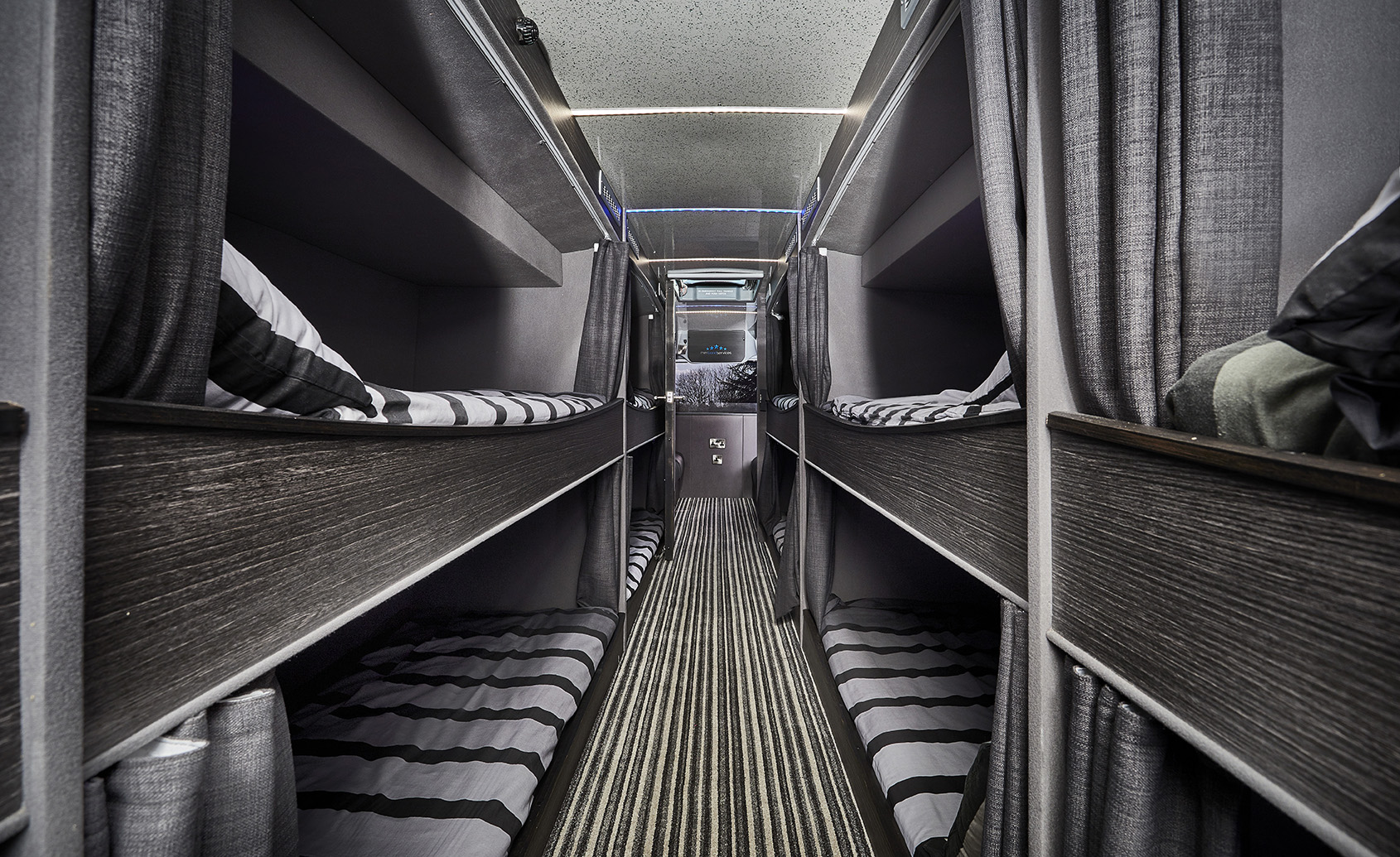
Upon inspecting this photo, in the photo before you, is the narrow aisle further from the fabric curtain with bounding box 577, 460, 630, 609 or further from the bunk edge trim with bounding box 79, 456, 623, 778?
the bunk edge trim with bounding box 79, 456, 623, 778

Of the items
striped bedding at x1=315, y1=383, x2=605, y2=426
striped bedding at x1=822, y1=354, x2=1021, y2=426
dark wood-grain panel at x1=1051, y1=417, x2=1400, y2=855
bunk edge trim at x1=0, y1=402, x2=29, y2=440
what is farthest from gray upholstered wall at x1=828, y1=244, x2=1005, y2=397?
bunk edge trim at x1=0, y1=402, x2=29, y2=440

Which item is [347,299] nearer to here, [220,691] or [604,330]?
[604,330]

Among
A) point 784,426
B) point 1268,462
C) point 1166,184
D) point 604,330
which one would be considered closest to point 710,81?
point 604,330

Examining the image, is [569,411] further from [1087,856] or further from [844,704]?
[1087,856]

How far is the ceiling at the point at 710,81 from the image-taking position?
178cm

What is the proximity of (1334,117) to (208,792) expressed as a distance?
1214 mm

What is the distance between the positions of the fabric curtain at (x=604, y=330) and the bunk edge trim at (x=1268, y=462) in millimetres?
1837

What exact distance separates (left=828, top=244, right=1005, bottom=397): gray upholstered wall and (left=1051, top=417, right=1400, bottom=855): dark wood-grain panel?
6.86 feet

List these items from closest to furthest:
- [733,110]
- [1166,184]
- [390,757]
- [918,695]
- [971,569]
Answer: [1166,184] → [971,569] → [390,757] → [918,695] → [733,110]

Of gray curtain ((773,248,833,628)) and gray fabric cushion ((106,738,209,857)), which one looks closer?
gray fabric cushion ((106,738,209,857))

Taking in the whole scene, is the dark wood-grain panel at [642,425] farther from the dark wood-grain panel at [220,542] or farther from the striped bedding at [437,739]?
the dark wood-grain panel at [220,542]

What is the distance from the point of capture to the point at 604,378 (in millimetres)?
2178

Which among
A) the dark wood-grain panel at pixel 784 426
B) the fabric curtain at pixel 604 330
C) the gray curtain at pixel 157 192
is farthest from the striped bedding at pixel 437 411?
the dark wood-grain panel at pixel 784 426

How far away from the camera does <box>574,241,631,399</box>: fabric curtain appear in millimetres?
2182
